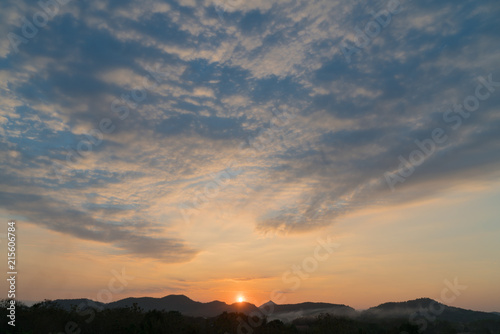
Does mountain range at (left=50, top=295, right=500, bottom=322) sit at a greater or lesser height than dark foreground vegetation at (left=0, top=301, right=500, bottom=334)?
greater

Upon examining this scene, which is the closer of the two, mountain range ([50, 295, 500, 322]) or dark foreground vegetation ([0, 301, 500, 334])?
dark foreground vegetation ([0, 301, 500, 334])

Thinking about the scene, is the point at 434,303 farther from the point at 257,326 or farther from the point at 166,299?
the point at 257,326

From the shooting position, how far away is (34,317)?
2605cm

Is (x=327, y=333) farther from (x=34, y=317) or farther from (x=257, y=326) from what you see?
(x=34, y=317)

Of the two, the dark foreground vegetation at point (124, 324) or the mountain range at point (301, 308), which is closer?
the dark foreground vegetation at point (124, 324)

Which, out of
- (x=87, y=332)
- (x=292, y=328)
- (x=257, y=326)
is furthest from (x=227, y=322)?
(x=87, y=332)

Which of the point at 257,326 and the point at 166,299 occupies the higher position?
the point at 166,299

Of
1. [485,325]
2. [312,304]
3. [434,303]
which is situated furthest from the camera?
[312,304]

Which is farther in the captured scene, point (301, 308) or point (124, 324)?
point (301, 308)

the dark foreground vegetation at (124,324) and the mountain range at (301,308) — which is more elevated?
the mountain range at (301,308)

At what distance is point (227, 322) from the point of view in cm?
2944

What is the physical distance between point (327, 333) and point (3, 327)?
2435cm

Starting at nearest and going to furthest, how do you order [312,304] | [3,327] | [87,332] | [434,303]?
[3,327] < [87,332] < [434,303] < [312,304]

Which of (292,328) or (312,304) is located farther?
(312,304)
